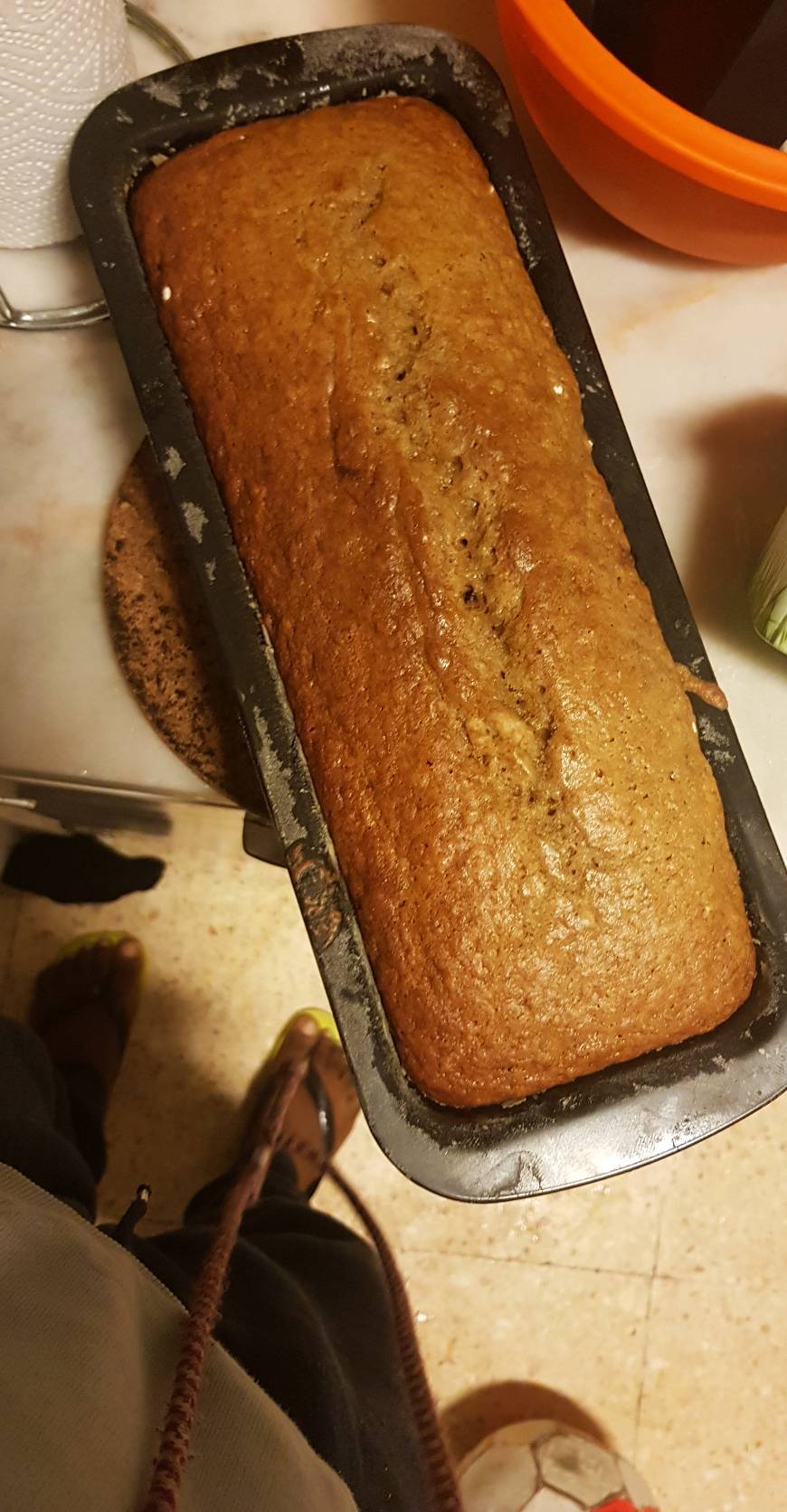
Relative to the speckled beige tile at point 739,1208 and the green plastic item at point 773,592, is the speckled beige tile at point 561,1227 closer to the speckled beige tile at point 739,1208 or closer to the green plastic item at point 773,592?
the speckled beige tile at point 739,1208

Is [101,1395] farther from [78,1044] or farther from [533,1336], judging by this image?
[533,1336]

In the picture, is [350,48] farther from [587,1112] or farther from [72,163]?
[587,1112]

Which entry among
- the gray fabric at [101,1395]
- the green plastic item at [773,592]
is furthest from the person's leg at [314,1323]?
the green plastic item at [773,592]

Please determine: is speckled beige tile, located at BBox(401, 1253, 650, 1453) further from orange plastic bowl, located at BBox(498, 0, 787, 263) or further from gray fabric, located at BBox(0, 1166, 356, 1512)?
orange plastic bowl, located at BBox(498, 0, 787, 263)

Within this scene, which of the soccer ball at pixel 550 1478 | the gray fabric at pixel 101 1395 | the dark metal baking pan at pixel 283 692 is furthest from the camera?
the soccer ball at pixel 550 1478

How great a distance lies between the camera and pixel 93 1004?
4.20ft

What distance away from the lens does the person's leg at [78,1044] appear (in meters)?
1.01

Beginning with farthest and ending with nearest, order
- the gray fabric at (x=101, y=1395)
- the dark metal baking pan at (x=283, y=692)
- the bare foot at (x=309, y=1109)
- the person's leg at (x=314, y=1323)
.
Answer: the bare foot at (x=309, y=1109)
the person's leg at (x=314, y=1323)
the dark metal baking pan at (x=283, y=692)
the gray fabric at (x=101, y=1395)

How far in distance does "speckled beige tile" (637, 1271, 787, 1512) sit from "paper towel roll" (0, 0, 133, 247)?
1458 millimetres

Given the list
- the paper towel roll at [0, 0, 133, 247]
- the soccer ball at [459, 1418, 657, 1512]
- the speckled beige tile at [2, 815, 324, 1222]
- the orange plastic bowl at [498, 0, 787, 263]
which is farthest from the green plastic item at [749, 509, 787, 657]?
the soccer ball at [459, 1418, 657, 1512]

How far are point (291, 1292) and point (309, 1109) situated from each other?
38 cm

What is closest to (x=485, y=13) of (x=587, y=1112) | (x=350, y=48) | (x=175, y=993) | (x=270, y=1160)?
(x=350, y=48)

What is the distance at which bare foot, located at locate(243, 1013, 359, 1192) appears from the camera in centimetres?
130

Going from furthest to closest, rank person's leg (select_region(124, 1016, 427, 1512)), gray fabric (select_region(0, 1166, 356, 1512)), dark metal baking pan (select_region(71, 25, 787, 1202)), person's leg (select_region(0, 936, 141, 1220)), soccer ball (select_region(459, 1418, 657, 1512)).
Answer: soccer ball (select_region(459, 1418, 657, 1512)) < person's leg (select_region(0, 936, 141, 1220)) < person's leg (select_region(124, 1016, 427, 1512)) < dark metal baking pan (select_region(71, 25, 787, 1202)) < gray fabric (select_region(0, 1166, 356, 1512))
